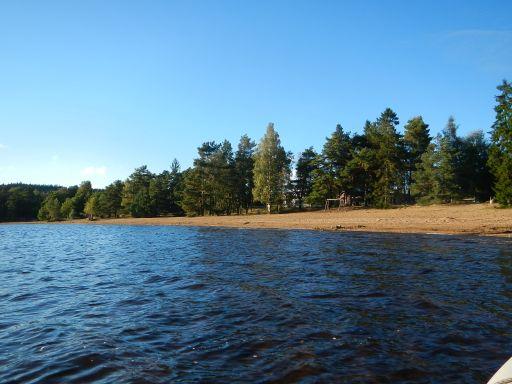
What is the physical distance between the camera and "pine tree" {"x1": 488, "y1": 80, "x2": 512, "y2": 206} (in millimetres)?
45938

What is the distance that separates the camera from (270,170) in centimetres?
7844

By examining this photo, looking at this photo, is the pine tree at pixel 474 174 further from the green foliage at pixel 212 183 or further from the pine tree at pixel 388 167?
the green foliage at pixel 212 183

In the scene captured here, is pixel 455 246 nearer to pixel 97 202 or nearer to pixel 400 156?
pixel 400 156

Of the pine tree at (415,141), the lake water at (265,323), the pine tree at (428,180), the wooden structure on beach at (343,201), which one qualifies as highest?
the pine tree at (415,141)

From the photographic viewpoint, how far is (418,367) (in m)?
7.64

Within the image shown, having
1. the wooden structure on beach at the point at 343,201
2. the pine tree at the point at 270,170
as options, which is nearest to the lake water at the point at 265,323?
the wooden structure on beach at the point at 343,201

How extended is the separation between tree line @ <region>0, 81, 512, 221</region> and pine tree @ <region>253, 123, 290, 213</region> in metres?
0.21

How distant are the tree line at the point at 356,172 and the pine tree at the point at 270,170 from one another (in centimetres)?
21

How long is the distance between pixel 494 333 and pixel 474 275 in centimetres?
790

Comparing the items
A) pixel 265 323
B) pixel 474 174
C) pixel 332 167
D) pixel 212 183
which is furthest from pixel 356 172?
pixel 265 323

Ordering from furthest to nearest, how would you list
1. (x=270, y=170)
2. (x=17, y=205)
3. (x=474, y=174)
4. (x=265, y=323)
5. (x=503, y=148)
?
(x=17, y=205) < (x=270, y=170) < (x=474, y=174) < (x=503, y=148) < (x=265, y=323)

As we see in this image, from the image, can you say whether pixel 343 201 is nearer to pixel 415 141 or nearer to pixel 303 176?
pixel 303 176

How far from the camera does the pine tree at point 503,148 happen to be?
151 ft

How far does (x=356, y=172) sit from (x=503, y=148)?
87.1ft
